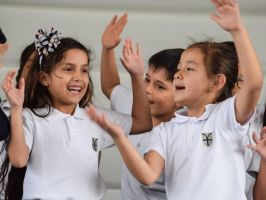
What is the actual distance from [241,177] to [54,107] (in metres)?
0.60

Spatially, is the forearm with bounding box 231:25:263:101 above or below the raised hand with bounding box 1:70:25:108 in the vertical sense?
above

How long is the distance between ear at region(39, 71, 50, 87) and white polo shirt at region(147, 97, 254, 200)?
1.30 ft

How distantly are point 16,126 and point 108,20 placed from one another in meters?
0.91

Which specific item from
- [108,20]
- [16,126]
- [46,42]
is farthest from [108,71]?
[16,126]

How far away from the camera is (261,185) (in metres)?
2.36

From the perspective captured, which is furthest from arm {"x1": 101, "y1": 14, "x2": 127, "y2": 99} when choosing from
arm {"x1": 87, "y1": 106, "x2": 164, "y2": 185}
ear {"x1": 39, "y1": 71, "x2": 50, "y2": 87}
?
arm {"x1": 87, "y1": 106, "x2": 164, "y2": 185}

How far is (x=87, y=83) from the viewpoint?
7.88 feet

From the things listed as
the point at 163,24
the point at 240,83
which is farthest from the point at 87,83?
the point at 163,24

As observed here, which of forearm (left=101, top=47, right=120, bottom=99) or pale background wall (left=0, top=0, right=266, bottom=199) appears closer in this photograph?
forearm (left=101, top=47, right=120, bottom=99)

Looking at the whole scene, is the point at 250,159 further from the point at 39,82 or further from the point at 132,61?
the point at 39,82

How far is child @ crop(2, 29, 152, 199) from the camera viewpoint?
2.26 meters

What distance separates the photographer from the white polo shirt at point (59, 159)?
2.28 metres

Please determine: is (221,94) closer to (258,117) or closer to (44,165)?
(258,117)

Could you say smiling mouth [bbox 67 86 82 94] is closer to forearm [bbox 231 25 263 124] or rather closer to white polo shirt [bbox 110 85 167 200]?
white polo shirt [bbox 110 85 167 200]
